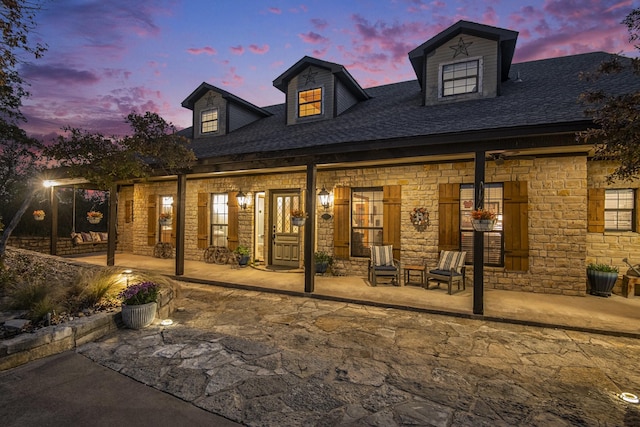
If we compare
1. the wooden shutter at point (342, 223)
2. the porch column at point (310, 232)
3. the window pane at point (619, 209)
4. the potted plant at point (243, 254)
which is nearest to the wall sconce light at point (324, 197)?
the wooden shutter at point (342, 223)

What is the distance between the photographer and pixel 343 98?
919 centimetres

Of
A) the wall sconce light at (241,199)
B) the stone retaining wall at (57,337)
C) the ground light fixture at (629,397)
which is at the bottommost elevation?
the ground light fixture at (629,397)

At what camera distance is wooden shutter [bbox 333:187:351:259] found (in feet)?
26.6

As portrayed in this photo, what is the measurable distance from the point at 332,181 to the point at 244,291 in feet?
12.3

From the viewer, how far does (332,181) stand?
840cm

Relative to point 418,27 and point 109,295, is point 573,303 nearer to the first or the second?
point 109,295

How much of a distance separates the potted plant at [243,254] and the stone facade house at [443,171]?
0.30 meters

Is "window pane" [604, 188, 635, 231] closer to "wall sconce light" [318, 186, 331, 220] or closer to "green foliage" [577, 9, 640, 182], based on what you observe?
"green foliage" [577, 9, 640, 182]

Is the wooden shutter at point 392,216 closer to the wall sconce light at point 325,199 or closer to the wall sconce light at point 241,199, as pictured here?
the wall sconce light at point 325,199

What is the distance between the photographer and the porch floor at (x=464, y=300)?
4.66 meters

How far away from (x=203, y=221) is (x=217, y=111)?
3.99 metres

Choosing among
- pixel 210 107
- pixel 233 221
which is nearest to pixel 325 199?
pixel 233 221

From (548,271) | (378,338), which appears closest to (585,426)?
(378,338)

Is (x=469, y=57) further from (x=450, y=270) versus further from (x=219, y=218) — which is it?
(x=219, y=218)
